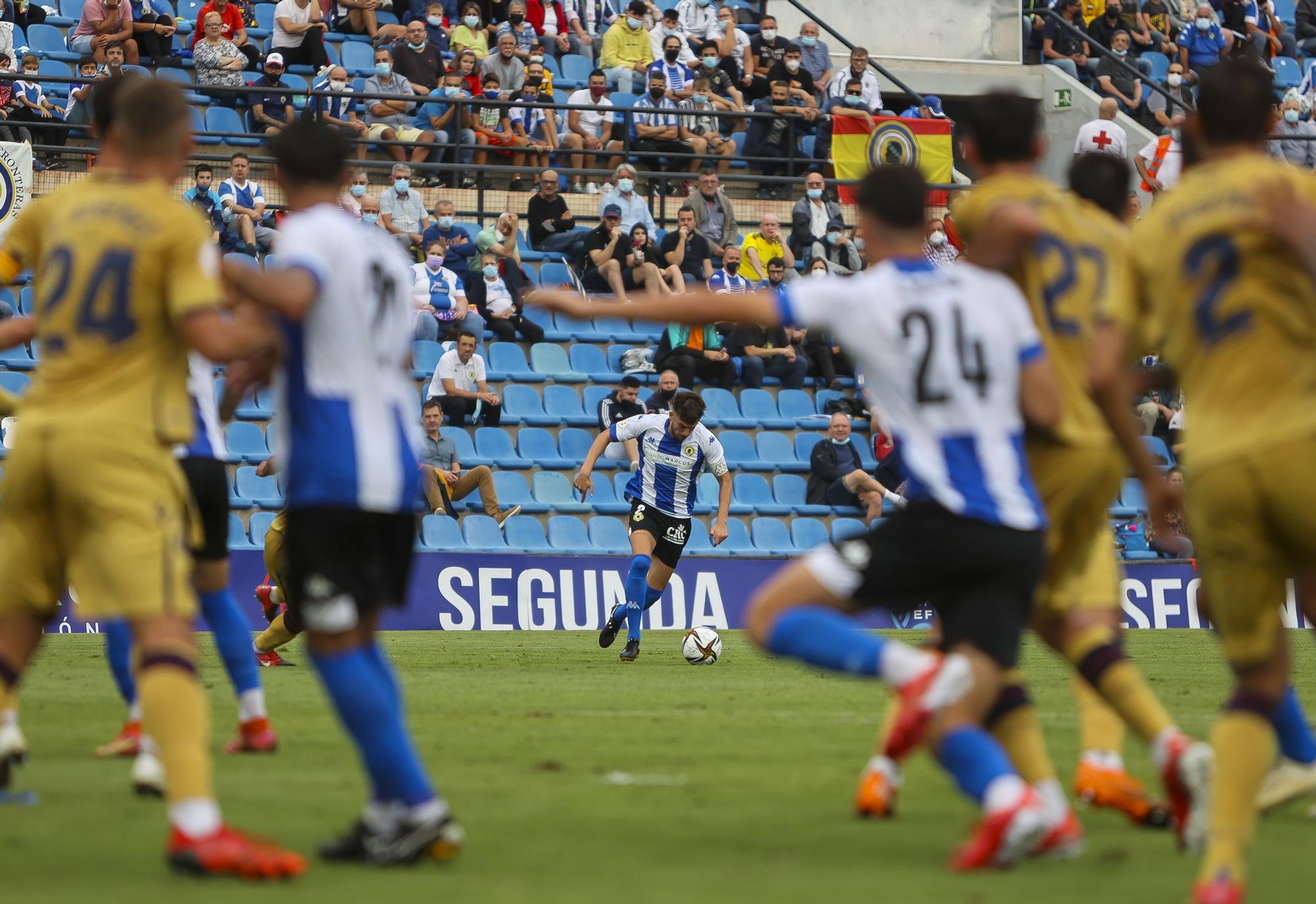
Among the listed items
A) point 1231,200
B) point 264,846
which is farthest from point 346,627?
point 1231,200

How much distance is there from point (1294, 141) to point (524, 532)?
14.1m

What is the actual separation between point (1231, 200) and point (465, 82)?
62.9 ft

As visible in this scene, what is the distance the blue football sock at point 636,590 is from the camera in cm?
1527

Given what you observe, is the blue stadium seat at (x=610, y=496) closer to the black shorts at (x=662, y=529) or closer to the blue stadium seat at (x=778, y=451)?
the blue stadium seat at (x=778, y=451)

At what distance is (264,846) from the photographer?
488 cm

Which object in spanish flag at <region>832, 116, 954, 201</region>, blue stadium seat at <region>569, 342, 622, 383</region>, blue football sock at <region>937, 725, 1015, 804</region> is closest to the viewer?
blue football sock at <region>937, 725, 1015, 804</region>

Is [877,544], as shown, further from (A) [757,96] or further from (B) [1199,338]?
(A) [757,96]

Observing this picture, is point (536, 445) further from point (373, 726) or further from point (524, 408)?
point (373, 726)

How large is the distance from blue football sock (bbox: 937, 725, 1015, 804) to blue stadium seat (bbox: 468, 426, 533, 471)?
52.0ft

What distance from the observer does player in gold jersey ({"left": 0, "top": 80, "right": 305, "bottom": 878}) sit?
4.97 m

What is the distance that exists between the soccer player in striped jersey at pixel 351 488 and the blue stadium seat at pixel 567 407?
16.0 m

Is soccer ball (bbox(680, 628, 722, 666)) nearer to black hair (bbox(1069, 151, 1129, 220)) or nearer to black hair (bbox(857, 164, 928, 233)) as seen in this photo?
black hair (bbox(1069, 151, 1129, 220))

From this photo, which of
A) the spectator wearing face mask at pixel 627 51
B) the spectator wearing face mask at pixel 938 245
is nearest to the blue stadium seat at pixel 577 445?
the spectator wearing face mask at pixel 938 245

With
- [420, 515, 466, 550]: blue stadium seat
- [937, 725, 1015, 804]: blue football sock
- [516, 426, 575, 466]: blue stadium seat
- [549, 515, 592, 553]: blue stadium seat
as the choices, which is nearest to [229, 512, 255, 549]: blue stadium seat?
[420, 515, 466, 550]: blue stadium seat
